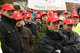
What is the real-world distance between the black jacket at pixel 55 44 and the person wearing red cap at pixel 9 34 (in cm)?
85

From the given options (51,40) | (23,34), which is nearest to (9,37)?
(23,34)

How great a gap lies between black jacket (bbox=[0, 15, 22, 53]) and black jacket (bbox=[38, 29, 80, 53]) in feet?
2.78

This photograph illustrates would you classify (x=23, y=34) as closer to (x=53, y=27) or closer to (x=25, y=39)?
(x=25, y=39)

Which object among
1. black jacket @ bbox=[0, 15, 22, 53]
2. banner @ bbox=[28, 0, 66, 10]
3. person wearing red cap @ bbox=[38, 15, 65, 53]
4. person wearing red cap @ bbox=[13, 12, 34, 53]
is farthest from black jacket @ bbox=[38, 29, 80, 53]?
banner @ bbox=[28, 0, 66, 10]

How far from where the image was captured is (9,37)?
3027 millimetres

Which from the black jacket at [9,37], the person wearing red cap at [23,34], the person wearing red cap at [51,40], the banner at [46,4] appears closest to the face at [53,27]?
the person wearing red cap at [51,40]

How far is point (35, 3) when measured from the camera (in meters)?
5.04

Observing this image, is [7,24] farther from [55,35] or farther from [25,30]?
[55,35]

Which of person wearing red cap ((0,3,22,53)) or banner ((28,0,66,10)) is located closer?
person wearing red cap ((0,3,22,53))

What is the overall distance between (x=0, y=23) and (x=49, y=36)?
48.4 inches

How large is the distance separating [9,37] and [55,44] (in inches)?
43.6

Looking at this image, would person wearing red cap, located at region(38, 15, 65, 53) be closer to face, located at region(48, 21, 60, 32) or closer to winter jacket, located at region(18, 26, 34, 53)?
face, located at region(48, 21, 60, 32)

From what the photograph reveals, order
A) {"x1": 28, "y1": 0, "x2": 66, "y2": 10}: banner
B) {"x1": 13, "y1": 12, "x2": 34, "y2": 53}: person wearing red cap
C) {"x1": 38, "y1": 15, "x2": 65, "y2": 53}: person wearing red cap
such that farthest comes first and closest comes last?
{"x1": 28, "y1": 0, "x2": 66, "y2": 10}: banner
{"x1": 13, "y1": 12, "x2": 34, "y2": 53}: person wearing red cap
{"x1": 38, "y1": 15, "x2": 65, "y2": 53}: person wearing red cap

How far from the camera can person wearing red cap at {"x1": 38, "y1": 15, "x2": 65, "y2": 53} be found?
2.37 m
